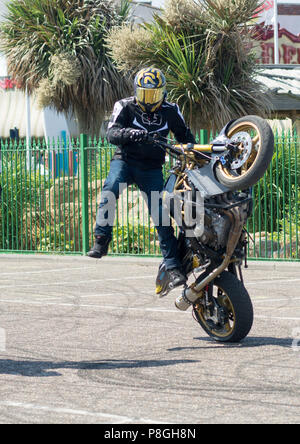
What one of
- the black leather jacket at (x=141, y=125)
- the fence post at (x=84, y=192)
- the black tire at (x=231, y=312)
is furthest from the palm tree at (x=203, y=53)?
the black tire at (x=231, y=312)

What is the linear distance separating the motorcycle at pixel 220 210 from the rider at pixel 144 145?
196 mm

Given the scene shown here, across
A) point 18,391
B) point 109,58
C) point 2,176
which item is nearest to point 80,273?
point 2,176

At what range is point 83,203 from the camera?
615 inches

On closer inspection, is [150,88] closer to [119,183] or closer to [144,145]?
[144,145]

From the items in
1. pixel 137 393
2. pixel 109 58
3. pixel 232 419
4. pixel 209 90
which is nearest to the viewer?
pixel 232 419

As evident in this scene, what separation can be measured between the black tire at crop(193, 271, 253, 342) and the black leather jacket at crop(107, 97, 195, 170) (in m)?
1.25

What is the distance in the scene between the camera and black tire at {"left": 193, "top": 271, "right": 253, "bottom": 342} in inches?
258

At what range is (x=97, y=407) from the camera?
4883mm

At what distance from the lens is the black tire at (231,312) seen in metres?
6.56

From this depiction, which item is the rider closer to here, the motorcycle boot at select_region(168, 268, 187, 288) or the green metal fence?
the motorcycle boot at select_region(168, 268, 187, 288)

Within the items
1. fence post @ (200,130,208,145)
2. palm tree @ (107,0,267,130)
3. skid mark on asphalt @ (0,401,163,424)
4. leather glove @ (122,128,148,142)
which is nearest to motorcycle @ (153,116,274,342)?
leather glove @ (122,128,148,142)

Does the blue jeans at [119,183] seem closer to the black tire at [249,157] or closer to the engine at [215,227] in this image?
the engine at [215,227]
